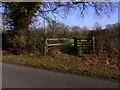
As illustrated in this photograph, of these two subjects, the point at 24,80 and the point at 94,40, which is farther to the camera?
the point at 94,40

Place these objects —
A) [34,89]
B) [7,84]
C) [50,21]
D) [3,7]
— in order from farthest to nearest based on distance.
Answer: [50,21] < [3,7] < [7,84] < [34,89]

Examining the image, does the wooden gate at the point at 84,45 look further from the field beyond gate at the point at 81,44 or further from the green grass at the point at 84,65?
the green grass at the point at 84,65

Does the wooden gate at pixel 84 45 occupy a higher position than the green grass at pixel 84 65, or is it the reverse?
the wooden gate at pixel 84 45

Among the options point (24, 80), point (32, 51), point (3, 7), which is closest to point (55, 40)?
point (32, 51)

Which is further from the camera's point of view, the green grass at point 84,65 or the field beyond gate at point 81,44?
the field beyond gate at point 81,44

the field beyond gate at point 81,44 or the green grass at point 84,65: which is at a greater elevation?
the field beyond gate at point 81,44

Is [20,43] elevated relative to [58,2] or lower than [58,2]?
lower

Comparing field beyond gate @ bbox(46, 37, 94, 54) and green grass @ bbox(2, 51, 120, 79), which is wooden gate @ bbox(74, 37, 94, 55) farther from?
green grass @ bbox(2, 51, 120, 79)

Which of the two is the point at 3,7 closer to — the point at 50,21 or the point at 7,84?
the point at 50,21

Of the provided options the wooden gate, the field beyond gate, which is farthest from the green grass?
the wooden gate

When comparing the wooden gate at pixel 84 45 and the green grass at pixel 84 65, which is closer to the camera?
the green grass at pixel 84 65

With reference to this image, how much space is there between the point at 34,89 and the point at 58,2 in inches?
518

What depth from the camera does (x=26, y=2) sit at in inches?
398

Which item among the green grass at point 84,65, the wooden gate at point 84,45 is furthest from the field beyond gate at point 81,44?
the green grass at point 84,65
